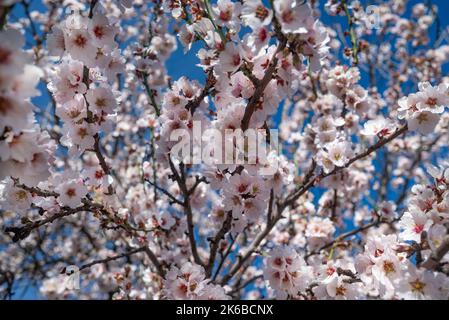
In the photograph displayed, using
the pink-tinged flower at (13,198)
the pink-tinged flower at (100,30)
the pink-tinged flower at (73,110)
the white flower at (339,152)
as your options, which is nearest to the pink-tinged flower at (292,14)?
the pink-tinged flower at (100,30)

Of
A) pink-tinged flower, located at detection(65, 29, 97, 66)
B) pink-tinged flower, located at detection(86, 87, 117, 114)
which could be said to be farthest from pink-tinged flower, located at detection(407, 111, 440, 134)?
pink-tinged flower, located at detection(65, 29, 97, 66)

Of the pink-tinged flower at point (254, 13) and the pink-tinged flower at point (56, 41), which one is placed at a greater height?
the pink-tinged flower at point (56, 41)

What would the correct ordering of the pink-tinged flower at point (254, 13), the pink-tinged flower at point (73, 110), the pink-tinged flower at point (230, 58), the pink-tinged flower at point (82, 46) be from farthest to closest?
1. the pink-tinged flower at point (73, 110)
2. the pink-tinged flower at point (82, 46)
3. the pink-tinged flower at point (230, 58)
4. the pink-tinged flower at point (254, 13)

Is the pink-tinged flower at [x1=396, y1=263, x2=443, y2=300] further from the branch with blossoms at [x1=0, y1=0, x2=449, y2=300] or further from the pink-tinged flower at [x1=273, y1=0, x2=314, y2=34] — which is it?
the pink-tinged flower at [x1=273, y1=0, x2=314, y2=34]

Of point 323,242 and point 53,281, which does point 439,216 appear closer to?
point 323,242

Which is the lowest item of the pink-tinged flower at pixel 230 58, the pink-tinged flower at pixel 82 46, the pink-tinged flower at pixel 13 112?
the pink-tinged flower at pixel 13 112

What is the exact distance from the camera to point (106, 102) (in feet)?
8.63

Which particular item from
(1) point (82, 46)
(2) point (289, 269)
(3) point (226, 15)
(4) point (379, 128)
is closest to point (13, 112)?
(1) point (82, 46)

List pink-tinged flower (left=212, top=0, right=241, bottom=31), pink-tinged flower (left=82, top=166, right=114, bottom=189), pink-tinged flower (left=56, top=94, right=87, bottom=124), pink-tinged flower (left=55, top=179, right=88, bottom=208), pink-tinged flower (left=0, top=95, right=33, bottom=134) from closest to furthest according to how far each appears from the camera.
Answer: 1. pink-tinged flower (left=0, top=95, right=33, bottom=134)
2. pink-tinged flower (left=212, top=0, right=241, bottom=31)
3. pink-tinged flower (left=56, top=94, right=87, bottom=124)
4. pink-tinged flower (left=55, top=179, right=88, bottom=208)
5. pink-tinged flower (left=82, top=166, right=114, bottom=189)

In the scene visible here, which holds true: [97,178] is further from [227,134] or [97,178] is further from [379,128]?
[379,128]

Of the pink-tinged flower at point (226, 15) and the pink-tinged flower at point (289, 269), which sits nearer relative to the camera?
the pink-tinged flower at point (226, 15)

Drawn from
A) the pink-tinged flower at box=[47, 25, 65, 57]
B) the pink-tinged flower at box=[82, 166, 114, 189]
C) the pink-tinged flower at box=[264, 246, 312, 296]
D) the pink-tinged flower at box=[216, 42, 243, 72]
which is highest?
the pink-tinged flower at box=[47, 25, 65, 57]

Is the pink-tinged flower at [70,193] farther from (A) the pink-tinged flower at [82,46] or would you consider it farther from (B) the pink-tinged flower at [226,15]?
(B) the pink-tinged flower at [226,15]
